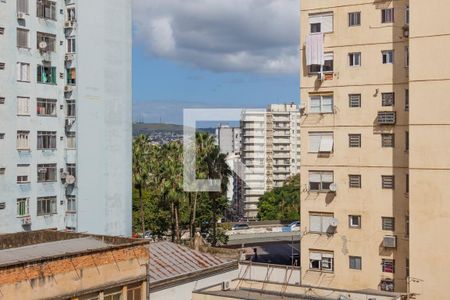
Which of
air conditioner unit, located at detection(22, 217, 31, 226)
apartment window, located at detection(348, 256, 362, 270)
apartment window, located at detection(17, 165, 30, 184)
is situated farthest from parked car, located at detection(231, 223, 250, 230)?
apartment window, located at detection(348, 256, 362, 270)

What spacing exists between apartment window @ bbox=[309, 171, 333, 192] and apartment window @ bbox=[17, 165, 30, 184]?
12684 mm

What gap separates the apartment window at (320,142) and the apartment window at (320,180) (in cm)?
93

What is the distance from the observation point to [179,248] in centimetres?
2244

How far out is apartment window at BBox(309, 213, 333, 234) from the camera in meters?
26.5

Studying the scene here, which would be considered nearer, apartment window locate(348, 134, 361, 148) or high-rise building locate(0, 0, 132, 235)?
apartment window locate(348, 134, 361, 148)

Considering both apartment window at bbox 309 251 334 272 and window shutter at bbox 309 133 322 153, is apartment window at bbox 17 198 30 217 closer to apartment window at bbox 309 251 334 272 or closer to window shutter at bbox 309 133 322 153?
apartment window at bbox 309 251 334 272

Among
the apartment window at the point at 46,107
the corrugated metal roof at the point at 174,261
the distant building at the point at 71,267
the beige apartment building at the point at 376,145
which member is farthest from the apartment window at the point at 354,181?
the apartment window at the point at 46,107

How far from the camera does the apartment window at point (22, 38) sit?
1153 inches

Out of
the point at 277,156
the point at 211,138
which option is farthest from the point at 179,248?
the point at 277,156

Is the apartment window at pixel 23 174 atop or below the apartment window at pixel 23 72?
below

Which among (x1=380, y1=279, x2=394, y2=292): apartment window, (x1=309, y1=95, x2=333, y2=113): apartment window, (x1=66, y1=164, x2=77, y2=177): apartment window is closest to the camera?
(x1=380, y1=279, x2=394, y2=292): apartment window

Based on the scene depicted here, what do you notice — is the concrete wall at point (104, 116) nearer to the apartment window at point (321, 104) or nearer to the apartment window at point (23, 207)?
the apartment window at point (23, 207)

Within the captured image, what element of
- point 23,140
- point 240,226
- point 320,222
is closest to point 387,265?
point 320,222
